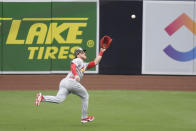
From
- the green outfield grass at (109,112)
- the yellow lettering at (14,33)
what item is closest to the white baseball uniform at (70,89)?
the green outfield grass at (109,112)

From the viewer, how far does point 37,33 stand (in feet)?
59.1

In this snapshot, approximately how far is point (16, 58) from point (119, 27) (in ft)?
13.6

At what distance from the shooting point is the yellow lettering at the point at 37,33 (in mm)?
18000

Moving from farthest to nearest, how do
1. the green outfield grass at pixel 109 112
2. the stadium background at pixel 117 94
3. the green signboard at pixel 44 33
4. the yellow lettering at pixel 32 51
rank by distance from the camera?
the yellow lettering at pixel 32 51 → the green signboard at pixel 44 33 → the stadium background at pixel 117 94 → the green outfield grass at pixel 109 112

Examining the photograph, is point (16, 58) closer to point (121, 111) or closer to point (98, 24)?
point (98, 24)

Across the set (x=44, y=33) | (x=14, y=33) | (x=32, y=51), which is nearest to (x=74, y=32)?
(x=44, y=33)

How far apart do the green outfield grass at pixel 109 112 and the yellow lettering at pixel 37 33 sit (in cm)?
406

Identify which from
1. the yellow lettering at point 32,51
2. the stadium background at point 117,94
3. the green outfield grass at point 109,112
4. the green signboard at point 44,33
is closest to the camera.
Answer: the green outfield grass at point 109,112

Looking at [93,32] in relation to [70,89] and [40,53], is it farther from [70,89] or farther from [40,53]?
[70,89]

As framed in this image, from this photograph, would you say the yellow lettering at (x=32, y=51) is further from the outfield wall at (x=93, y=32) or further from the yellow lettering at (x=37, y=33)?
the yellow lettering at (x=37, y=33)

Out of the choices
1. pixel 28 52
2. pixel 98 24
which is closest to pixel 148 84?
pixel 98 24

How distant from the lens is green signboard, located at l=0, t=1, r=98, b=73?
18.0m

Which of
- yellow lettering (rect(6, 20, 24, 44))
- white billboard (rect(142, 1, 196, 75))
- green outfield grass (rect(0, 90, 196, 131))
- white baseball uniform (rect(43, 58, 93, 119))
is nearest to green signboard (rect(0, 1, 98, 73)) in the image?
yellow lettering (rect(6, 20, 24, 44))

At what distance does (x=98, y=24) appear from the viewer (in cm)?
1816
